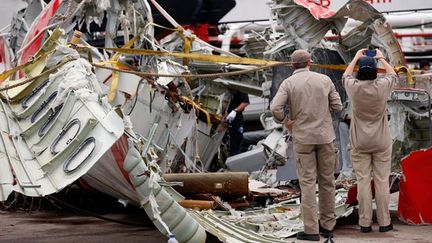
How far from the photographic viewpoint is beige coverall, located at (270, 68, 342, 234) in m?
8.45

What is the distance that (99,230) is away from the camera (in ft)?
31.5

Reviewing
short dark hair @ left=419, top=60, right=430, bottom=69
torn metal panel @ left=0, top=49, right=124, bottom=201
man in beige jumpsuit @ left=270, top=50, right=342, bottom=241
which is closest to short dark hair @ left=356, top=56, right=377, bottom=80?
man in beige jumpsuit @ left=270, top=50, right=342, bottom=241

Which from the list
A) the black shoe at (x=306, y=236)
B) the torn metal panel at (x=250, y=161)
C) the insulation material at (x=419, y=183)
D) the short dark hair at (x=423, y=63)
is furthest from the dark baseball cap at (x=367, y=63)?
the short dark hair at (x=423, y=63)

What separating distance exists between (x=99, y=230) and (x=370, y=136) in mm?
2629

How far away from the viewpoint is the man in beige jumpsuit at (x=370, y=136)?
890cm

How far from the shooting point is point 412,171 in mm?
9352

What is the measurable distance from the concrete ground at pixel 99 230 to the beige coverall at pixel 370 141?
0.87ft

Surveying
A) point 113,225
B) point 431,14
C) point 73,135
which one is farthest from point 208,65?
point 431,14

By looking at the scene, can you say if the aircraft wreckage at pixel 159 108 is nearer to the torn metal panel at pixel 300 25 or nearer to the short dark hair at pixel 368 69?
the torn metal panel at pixel 300 25

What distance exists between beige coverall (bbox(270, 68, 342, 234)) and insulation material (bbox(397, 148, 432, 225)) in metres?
1.08

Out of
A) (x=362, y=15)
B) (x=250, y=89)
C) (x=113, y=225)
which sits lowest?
(x=113, y=225)

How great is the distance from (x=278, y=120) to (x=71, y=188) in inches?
133

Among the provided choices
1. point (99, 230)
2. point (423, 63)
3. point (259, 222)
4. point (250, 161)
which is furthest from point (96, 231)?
point (423, 63)

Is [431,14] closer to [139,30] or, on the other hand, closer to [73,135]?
[139,30]
